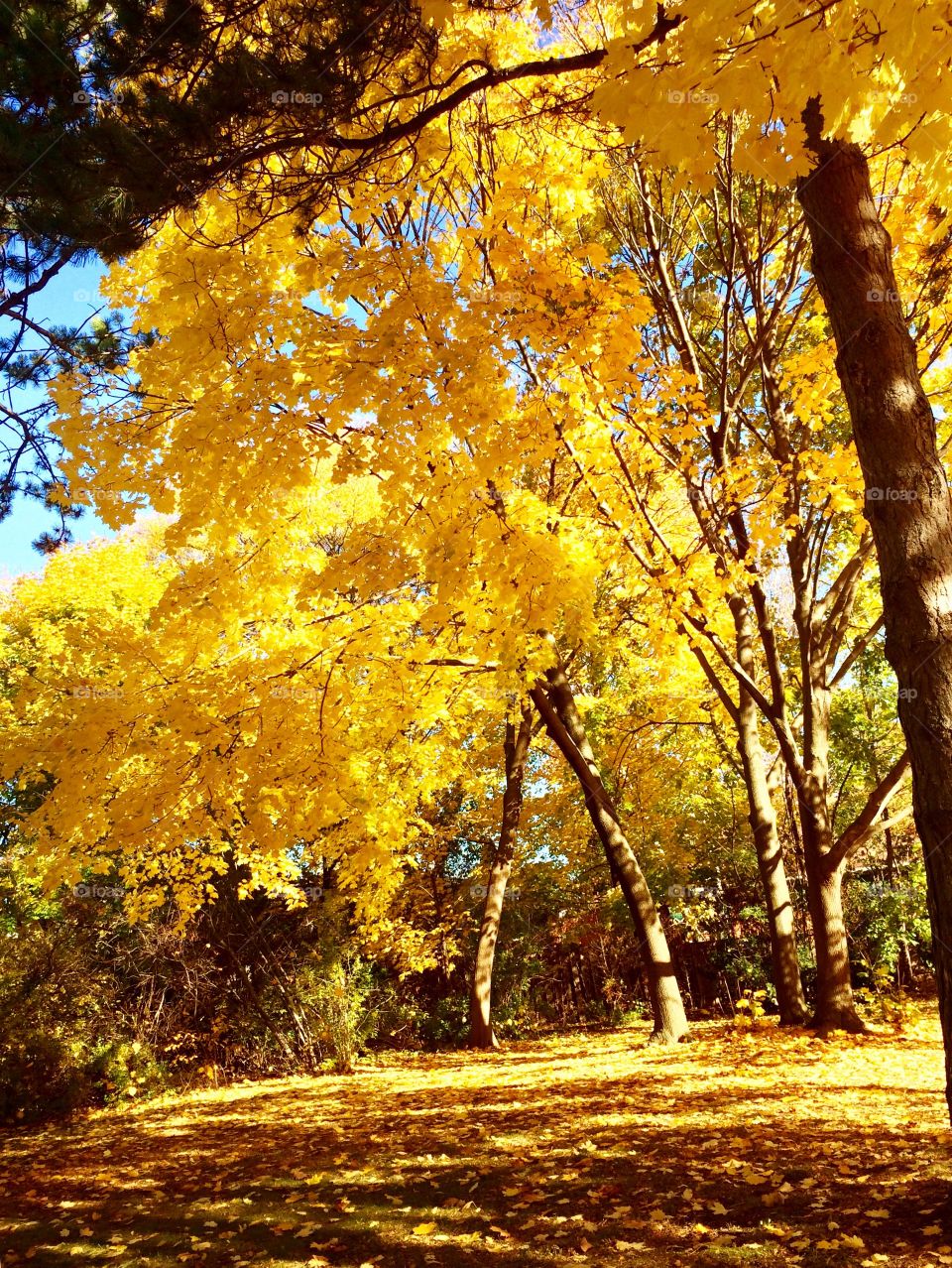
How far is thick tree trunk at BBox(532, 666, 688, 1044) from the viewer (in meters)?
8.72

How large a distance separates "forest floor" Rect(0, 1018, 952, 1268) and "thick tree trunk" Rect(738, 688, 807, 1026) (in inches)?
29.5

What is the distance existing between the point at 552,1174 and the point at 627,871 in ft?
15.5

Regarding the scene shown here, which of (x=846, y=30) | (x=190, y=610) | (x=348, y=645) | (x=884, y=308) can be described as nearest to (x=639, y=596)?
(x=348, y=645)

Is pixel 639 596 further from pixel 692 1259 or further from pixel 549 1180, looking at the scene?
pixel 692 1259

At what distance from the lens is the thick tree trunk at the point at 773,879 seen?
28.0ft

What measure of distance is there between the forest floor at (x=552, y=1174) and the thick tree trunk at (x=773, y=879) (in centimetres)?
75

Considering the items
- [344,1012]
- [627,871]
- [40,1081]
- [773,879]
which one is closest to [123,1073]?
[40,1081]

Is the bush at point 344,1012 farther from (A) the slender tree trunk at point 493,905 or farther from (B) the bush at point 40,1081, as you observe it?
(B) the bush at point 40,1081

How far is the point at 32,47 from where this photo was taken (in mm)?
3385

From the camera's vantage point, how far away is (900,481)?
3008 millimetres

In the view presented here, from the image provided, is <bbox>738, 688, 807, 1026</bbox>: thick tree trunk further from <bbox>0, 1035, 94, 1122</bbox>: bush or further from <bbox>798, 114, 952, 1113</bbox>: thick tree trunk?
<bbox>0, 1035, 94, 1122</bbox>: bush

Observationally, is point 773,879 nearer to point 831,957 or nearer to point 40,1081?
point 831,957

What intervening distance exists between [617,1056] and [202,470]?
6.77 metres

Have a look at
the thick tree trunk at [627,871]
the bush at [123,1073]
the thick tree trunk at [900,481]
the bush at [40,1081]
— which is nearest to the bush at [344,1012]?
the bush at [123,1073]
